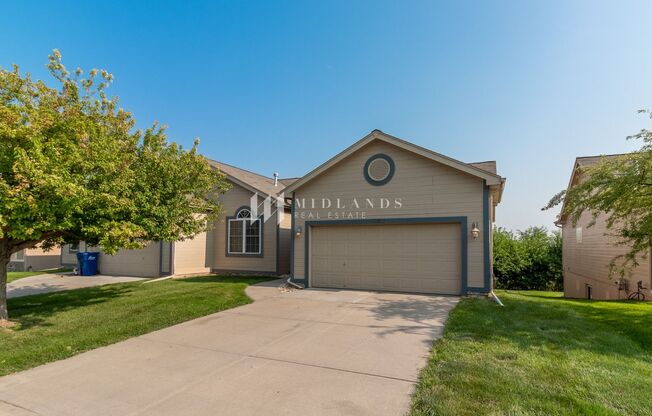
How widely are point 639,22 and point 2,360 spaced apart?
13.8m

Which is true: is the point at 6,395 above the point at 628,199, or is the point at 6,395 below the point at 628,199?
below

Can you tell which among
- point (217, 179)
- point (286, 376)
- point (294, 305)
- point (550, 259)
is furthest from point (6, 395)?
point (550, 259)

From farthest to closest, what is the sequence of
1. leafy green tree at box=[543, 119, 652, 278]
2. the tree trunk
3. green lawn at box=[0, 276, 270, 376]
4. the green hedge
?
1. the green hedge
2. leafy green tree at box=[543, 119, 652, 278]
3. the tree trunk
4. green lawn at box=[0, 276, 270, 376]

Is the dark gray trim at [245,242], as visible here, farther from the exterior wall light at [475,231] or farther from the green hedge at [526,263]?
the green hedge at [526,263]

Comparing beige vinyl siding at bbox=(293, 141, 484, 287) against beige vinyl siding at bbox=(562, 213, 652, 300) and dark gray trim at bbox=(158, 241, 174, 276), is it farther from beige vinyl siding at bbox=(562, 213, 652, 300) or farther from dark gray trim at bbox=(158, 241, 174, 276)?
dark gray trim at bbox=(158, 241, 174, 276)

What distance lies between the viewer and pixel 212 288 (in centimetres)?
1087

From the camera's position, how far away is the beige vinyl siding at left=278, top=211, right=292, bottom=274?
14.7 metres

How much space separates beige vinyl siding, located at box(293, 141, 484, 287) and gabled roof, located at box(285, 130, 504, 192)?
0.22m

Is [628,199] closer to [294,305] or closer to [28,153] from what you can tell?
[294,305]

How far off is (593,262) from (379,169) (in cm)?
1226

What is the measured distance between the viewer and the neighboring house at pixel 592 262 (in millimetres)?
11992

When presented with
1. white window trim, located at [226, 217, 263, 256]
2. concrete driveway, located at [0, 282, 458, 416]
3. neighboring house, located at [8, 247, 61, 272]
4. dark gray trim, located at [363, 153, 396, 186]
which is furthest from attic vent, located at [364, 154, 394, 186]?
neighboring house, located at [8, 247, 61, 272]

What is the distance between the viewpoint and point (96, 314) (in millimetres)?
7426

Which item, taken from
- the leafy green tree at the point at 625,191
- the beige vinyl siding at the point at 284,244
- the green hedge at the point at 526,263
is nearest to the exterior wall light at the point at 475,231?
Result: the leafy green tree at the point at 625,191
